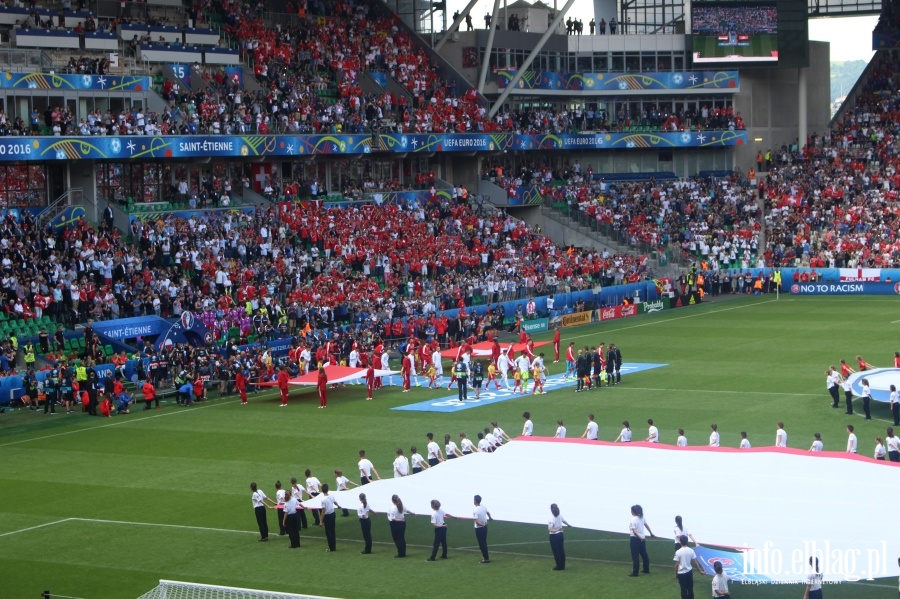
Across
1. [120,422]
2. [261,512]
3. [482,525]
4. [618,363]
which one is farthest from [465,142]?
[482,525]

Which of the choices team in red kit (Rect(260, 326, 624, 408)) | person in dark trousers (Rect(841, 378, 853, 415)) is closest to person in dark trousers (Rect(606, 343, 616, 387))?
team in red kit (Rect(260, 326, 624, 408))

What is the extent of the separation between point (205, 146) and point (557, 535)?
3490 centimetres

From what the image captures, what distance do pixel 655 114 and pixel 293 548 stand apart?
53.3 m

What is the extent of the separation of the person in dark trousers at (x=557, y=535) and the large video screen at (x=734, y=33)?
5430 cm

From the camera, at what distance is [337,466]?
2811 cm

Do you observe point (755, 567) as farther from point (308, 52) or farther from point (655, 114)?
point (655, 114)

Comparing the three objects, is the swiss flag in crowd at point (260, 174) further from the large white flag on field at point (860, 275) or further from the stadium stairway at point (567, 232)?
the large white flag on field at point (860, 275)

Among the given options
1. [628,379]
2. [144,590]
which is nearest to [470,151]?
[628,379]

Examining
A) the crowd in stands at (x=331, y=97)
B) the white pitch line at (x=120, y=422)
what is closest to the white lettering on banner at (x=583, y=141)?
the crowd in stands at (x=331, y=97)

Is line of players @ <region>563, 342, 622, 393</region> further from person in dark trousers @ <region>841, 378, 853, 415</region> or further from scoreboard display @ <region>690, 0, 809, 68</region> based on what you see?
scoreboard display @ <region>690, 0, 809, 68</region>

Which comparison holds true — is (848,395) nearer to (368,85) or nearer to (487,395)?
(487,395)

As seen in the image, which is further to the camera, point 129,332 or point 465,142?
point 465,142

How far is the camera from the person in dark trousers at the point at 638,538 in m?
19.3

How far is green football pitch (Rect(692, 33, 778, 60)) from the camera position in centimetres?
6981
